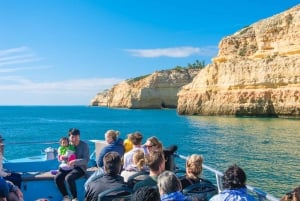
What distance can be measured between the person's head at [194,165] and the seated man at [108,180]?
950 millimetres

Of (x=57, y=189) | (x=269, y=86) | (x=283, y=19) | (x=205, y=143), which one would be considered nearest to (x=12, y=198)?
(x=57, y=189)

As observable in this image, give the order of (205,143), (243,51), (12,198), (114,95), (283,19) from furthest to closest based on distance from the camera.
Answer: (114,95), (243,51), (283,19), (205,143), (12,198)

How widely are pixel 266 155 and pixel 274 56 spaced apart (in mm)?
40787

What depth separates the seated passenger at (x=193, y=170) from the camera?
5.46 m

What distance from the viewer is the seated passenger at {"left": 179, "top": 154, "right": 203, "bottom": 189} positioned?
17.9 feet

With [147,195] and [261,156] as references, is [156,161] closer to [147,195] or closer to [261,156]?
[147,195]

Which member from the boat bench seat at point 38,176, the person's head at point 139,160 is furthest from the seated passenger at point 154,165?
the boat bench seat at point 38,176

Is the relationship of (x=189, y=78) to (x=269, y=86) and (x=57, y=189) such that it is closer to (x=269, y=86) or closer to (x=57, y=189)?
(x=269, y=86)

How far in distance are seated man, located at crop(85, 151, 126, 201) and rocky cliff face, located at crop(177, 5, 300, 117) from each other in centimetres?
5257

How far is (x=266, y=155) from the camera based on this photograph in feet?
75.7

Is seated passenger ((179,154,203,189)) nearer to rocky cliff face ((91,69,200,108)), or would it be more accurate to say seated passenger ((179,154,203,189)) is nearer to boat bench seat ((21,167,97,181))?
boat bench seat ((21,167,97,181))

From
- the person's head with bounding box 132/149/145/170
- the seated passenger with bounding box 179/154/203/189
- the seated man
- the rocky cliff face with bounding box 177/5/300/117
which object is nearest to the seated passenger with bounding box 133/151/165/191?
the seated man

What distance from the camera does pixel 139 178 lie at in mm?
5668

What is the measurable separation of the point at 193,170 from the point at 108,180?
3.81 feet
